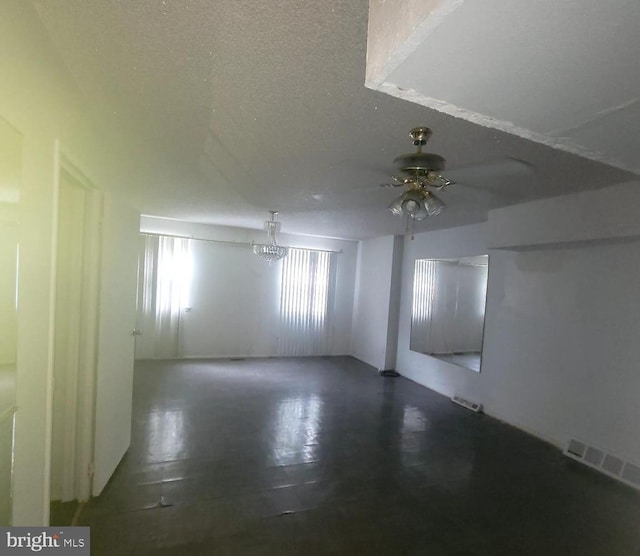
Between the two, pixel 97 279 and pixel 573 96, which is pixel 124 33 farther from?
pixel 97 279

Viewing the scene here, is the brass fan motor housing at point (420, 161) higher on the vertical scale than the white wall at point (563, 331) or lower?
higher

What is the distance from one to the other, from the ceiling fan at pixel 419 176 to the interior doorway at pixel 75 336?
1.85 meters

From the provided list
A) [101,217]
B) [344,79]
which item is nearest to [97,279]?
[101,217]

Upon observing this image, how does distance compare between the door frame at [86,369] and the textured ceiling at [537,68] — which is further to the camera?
the door frame at [86,369]

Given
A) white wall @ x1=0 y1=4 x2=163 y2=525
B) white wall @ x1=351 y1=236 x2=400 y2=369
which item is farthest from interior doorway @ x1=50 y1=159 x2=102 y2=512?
white wall @ x1=351 y1=236 x2=400 y2=369

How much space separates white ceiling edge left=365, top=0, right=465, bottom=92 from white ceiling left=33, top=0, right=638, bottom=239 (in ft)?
0.05

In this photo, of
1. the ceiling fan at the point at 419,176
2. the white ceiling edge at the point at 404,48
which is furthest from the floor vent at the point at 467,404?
the white ceiling edge at the point at 404,48

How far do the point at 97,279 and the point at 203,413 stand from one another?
2.22m

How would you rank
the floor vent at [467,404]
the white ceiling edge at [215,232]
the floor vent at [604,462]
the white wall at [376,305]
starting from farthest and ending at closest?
the white wall at [376,305], the white ceiling edge at [215,232], the floor vent at [467,404], the floor vent at [604,462]

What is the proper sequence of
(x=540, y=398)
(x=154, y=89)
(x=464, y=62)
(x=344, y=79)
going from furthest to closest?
1. (x=540, y=398)
2. (x=154, y=89)
3. (x=344, y=79)
4. (x=464, y=62)

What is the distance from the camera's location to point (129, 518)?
213cm

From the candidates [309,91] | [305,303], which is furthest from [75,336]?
[305,303]

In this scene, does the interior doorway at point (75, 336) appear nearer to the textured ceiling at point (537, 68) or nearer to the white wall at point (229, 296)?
the textured ceiling at point (537, 68)

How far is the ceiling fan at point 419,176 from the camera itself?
5.53 ft
